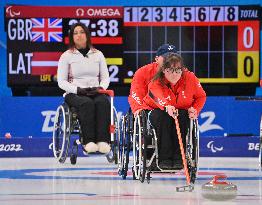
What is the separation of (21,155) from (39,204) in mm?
4929

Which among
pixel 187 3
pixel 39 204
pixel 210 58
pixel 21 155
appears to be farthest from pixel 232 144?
pixel 39 204

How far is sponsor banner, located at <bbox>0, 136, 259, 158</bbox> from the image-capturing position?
385 inches

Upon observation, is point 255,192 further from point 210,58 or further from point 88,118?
point 210,58

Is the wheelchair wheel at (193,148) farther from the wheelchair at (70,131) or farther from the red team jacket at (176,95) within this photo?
the wheelchair at (70,131)

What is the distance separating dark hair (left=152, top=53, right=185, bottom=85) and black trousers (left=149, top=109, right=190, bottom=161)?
0.91 ft

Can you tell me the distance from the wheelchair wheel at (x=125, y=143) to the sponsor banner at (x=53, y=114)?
2.98 m

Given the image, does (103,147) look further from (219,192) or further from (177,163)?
(219,192)

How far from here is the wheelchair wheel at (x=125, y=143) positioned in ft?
21.9

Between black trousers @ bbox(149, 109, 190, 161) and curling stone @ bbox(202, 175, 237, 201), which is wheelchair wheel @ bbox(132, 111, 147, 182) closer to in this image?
black trousers @ bbox(149, 109, 190, 161)

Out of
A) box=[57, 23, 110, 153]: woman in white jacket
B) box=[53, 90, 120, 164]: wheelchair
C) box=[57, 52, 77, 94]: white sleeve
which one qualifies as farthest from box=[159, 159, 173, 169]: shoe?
box=[57, 52, 77, 94]: white sleeve

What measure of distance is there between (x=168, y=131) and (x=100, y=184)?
661mm

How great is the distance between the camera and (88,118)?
26.5ft
